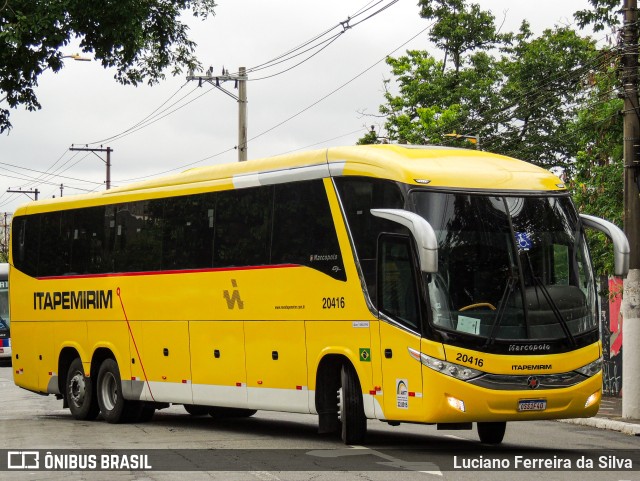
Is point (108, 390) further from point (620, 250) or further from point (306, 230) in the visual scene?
point (620, 250)

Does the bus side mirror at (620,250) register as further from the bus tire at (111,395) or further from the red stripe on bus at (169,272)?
the bus tire at (111,395)

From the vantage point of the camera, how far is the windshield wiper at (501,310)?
1434 centimetres

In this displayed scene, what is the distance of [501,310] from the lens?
47.5 feet

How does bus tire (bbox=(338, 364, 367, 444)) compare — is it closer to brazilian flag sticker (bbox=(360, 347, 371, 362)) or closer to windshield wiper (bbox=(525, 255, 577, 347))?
brazilian flag sticker (bbox=(360, 347, 371, 362))

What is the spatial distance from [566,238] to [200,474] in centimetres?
545

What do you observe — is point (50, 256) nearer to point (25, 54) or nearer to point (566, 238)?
point (25, 54)

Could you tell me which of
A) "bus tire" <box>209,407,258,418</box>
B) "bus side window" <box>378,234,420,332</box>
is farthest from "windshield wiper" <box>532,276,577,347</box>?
"bus tire" <box>209,407,258,418</box>

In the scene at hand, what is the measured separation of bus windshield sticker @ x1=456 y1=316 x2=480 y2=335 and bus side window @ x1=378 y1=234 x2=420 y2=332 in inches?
20.4

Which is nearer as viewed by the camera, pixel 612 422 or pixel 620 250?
pixel 620 250

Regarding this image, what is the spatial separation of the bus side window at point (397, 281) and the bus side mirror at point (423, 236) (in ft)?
1.51

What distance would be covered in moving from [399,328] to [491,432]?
2.44m

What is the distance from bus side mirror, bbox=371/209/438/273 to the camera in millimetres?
13641

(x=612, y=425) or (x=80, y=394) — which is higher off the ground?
(x=80, y=394)

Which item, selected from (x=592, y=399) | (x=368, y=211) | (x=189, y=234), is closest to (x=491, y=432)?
(x=592, y=399)
